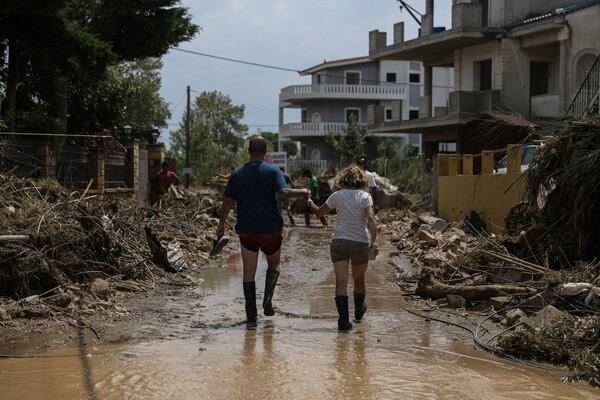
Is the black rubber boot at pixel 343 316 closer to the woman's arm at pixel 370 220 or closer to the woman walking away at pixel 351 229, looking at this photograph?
the woman walking away at pixel 351 229

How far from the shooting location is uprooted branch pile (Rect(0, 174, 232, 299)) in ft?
28.6

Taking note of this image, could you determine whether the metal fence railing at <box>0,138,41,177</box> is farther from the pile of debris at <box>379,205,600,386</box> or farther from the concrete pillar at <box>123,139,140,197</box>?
the concrete pillar at <box>123,139,140,197</box>

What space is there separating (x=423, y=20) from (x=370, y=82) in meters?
30.7

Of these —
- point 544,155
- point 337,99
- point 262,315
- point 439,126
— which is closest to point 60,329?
point 262,315

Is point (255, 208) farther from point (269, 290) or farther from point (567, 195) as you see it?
point (567, 195)

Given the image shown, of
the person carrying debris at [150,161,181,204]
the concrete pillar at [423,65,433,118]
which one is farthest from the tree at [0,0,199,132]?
the concrete pillar at [423,65,433,118]

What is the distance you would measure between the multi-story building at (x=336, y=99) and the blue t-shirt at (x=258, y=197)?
161ft

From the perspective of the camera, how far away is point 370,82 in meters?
65.1

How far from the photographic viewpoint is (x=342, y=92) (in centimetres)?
6166

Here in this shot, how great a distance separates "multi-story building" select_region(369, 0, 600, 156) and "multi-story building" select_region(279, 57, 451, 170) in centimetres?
2375

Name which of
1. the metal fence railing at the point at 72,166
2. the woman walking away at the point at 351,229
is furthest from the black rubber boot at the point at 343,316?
the metal fence railing at the point at 72,166

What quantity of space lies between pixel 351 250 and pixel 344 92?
54.1m

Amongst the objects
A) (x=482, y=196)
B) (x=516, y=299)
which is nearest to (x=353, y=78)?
(x=482, y=196)

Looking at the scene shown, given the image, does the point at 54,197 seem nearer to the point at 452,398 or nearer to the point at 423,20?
the point at 452,398
